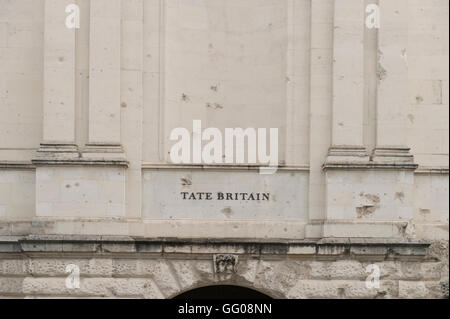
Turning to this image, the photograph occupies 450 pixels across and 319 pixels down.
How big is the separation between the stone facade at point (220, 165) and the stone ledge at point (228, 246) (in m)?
0.03

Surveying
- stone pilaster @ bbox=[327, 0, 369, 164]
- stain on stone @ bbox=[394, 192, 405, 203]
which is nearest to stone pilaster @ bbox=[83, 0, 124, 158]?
stone pilaster @ bbox=[327, 0, 369, 164]

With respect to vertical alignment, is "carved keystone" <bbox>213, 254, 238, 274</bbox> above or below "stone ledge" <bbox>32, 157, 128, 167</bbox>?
below

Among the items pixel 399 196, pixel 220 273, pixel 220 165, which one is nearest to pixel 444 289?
pixel 399 196

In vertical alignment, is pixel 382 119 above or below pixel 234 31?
below

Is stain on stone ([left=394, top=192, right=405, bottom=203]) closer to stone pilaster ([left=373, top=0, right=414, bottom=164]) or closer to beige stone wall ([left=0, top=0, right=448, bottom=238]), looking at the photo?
beige stone wall ([left=0, top=0, right=448, bottom=238])

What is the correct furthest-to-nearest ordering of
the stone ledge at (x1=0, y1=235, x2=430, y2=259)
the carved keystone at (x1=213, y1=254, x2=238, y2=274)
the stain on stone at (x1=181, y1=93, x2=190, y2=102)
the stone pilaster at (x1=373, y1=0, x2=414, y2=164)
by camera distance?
the stain on stone at (x1=181, y1=93, x2=190, y2=102), the stone pilaster at (x1=373, y1=0, x2=414, y2=164), the carved keystone at (x1=213, y1=254, x2=238, y2=274), the stone ledge at (x1=0, y1=235, x2=430, y2=259)

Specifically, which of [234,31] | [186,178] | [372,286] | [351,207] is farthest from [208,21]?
[372,286]

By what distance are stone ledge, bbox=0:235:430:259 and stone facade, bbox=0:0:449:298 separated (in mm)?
27

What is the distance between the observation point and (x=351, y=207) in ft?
62.5

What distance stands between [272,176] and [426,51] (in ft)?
11.4

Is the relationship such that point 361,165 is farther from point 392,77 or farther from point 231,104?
point 231,104

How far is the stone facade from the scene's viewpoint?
61.9 ft

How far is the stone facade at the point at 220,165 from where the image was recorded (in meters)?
18.9

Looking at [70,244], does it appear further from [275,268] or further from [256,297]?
[256,297]
